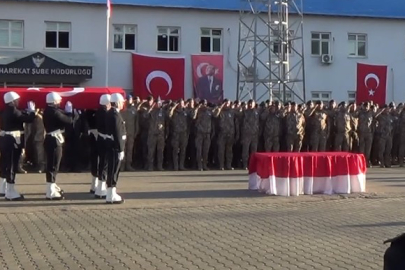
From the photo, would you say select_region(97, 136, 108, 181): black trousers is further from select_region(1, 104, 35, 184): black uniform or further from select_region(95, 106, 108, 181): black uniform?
select_region(1, 104, 35, 184): black uniform

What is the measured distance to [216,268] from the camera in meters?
8.64

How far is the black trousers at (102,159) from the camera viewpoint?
13641 millimetres

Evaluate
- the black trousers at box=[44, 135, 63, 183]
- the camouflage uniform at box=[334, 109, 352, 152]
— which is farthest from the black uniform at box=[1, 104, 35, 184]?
the camouflage uniform at box=[334, 109, 352, 152]

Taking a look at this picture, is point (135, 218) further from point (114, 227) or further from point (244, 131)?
Result: point (244, 131)

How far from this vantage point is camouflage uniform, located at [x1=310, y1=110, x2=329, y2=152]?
20.5 meters

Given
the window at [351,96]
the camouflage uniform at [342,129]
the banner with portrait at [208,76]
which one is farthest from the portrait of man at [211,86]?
the camouflage uniform at [342,129]

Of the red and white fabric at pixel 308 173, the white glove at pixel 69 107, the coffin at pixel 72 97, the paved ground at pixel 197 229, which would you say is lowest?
the paved ground at pixel 197 229

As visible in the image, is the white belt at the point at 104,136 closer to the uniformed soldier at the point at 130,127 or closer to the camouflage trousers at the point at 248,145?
the uniformed soldier at the point at 130,127

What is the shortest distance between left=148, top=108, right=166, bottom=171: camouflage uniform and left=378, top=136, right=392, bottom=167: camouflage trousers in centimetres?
652

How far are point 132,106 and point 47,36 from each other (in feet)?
48.4

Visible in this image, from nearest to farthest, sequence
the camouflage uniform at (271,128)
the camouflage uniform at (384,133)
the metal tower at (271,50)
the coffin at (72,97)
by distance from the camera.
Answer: the coffin at (72,97), the camouflage uniform at (271,128), the camouflage uniform at (384,133), the metal tower at (271,50)

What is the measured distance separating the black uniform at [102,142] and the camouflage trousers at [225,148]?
6.59 metres

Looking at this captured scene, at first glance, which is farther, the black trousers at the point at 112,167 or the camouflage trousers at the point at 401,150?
the camouflage trousers at the point at 401,150

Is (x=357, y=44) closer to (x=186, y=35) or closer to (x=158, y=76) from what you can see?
(x=186, y=35)
